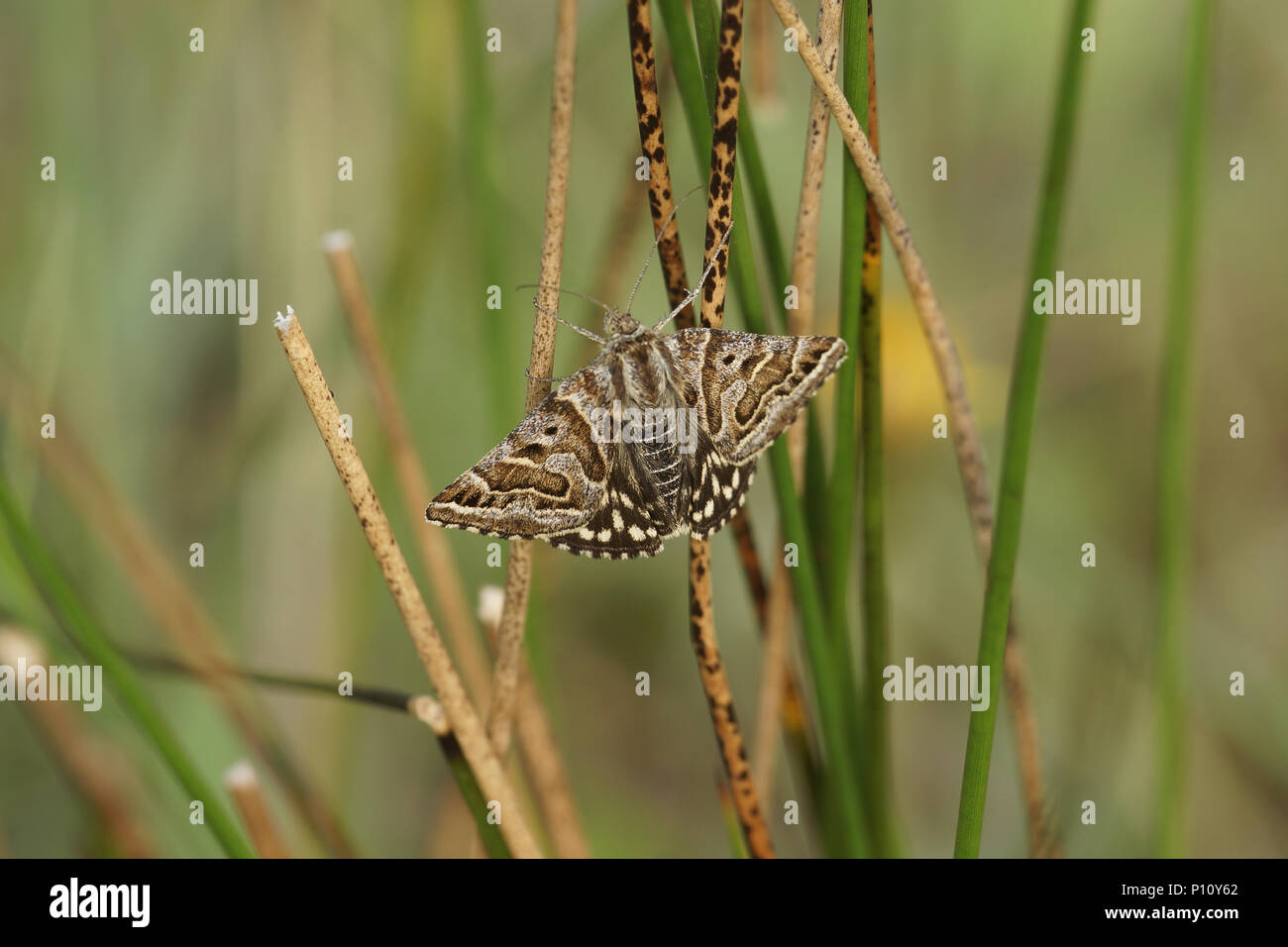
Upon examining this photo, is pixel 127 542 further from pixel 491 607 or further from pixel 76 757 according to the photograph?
pixel 491 607

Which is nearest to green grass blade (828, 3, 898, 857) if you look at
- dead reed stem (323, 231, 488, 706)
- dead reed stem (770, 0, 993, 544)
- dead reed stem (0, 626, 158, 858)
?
dead reed stem (770, 0, 993, 544)

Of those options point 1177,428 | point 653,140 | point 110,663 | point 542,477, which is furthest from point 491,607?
point 1177,428

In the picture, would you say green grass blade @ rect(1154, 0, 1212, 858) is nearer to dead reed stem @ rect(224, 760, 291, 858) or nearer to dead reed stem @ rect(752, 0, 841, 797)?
dead reed stem @ rect(752, 0, 841, 797)

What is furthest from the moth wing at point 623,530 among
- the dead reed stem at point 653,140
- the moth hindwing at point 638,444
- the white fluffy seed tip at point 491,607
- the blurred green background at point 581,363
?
the blurred green background at point 581,363

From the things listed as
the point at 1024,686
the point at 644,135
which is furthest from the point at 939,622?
the point at 644,135

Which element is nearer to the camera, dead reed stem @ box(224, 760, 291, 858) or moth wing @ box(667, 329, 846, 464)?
moth wing @ box(667, 329, 846, 464)

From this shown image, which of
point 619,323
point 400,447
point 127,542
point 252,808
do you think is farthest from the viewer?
point 127,542

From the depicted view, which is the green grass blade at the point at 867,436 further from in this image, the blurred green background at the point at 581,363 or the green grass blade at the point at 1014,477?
the blurred green background at the point at 581,363
